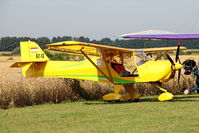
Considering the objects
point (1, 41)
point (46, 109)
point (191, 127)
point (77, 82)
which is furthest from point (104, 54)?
point (1, 41)

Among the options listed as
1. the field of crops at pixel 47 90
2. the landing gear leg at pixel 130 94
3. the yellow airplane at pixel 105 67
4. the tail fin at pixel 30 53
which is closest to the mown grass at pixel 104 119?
the field of crops at pixel 47 90

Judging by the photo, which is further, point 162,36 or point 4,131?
point 162,36

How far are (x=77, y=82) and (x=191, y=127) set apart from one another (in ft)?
27.9

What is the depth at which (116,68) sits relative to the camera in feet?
55.1

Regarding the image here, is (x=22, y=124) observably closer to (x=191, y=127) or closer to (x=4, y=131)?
(x=4, y=131)

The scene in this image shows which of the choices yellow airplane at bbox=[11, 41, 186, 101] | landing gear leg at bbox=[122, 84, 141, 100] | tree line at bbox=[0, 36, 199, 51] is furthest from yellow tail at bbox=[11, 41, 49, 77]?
tree line at bbox=[0, 36, 199, 51]

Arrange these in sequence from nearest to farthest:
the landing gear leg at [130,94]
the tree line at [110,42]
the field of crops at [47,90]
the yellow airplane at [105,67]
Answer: the field of crops at [47,90], the yellow airplane at [105,67], the landing gear leg at [130,94], the tree line at [110,42]

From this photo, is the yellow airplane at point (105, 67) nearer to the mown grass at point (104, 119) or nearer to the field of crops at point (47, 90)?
the field of crops at point (47, 90)

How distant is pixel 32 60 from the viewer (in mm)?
17016

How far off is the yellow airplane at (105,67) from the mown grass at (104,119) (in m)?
1.56

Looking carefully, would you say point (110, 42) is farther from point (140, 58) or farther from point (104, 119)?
point (104, 119)

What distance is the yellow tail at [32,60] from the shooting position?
17.0 m

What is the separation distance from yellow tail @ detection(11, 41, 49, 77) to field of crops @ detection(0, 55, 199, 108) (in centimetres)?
47

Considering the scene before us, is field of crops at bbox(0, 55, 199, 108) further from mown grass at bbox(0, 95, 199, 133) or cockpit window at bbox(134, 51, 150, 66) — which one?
cockpit window at bbox(134, 51, 150, 66)
